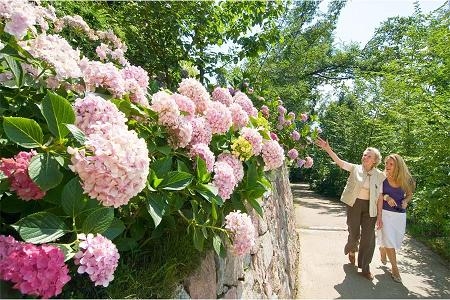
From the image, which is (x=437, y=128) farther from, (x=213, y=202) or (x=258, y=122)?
(x=213, y=202)

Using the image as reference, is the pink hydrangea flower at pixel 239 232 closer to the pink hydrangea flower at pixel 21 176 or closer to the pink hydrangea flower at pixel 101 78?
the pink hydrangea flower at pixel 101 78

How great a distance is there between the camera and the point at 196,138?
2160 millimetres

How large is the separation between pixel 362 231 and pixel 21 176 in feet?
17.7

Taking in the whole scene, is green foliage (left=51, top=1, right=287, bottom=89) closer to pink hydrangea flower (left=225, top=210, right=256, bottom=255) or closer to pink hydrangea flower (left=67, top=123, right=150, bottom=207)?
pink hydrangea flower (left=225, top=210, right=256, bottom=255)

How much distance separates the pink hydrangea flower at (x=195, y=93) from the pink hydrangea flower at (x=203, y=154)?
41 cm

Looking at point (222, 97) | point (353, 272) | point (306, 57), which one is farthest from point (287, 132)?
point (306, 57)

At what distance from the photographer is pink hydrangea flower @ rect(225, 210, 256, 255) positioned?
203 cm

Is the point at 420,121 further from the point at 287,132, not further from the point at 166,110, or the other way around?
the point at 166,110

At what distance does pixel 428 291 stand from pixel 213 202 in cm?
501

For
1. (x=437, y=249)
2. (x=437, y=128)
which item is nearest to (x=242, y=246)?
(x=437, y=128)

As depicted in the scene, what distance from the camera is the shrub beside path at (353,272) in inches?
203

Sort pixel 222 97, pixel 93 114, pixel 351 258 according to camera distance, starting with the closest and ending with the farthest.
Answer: pixel 93 114
pixel 222 97
pixel 351 258

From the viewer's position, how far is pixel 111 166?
3.92 feet

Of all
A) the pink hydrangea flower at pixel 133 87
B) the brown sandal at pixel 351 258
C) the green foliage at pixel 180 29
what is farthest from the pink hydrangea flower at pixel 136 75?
the brown sandal at pixel 351 258
